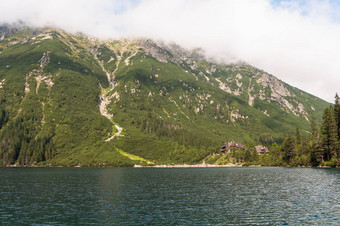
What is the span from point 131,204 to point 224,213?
741 inches

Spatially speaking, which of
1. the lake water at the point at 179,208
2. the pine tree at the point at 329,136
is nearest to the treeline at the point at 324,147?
the pine tree at the point at 329,136

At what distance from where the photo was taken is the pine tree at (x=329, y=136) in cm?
13212

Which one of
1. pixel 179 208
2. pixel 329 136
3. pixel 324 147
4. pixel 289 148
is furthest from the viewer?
pixel 289 148

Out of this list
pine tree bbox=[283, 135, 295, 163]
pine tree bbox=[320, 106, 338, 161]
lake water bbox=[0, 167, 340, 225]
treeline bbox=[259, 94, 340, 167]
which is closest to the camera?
lake water bbox=[0, 167, 340, 225]

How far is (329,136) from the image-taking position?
135 m

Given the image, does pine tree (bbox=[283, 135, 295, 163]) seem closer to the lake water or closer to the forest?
the forest

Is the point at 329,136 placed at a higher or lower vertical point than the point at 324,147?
higher

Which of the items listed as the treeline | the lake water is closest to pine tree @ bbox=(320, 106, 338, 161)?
the treeline

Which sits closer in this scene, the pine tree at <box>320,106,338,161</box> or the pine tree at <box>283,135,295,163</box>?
the pine tree at <box>320,106,338,161</box>

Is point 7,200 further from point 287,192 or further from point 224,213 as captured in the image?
point 287,192

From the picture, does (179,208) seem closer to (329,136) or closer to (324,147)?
(329,136)

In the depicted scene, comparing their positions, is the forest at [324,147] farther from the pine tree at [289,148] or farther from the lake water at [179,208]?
the lake water at [179,208]

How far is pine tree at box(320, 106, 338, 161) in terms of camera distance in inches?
5202

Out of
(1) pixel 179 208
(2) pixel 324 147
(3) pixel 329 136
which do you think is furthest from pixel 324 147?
(1) pixel 179 208
